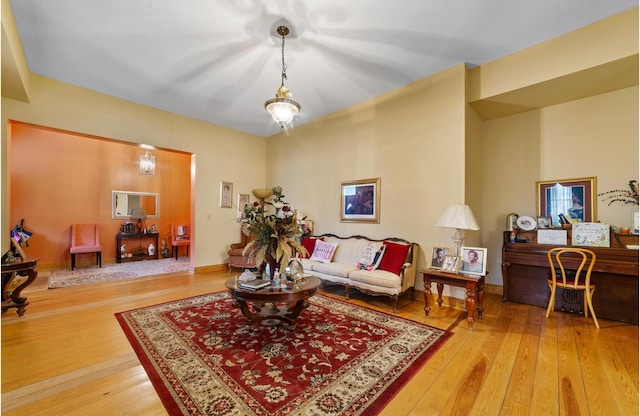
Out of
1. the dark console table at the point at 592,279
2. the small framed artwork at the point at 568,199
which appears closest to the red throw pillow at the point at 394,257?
the dark console table at the point at 592,279

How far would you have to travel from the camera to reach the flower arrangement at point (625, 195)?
10.9 ft

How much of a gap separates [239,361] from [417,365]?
1.54 meters

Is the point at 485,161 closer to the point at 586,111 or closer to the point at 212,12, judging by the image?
the point at 586,111

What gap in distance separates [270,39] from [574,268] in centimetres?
467

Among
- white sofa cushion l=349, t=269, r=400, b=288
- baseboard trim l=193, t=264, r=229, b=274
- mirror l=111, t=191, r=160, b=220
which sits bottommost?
baseboard trim l=193, t=264, r=229, b=274

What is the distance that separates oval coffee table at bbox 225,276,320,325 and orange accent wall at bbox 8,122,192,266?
421 cm

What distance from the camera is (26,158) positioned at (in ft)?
19.4

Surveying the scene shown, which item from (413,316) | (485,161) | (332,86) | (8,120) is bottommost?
(413,316)

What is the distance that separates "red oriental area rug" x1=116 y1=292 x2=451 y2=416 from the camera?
182cm

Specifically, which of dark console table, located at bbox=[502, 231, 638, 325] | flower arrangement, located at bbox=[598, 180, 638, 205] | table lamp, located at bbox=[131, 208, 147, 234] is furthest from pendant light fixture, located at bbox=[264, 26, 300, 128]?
table lamp, located at bbox=[131, 208, 147, 234]

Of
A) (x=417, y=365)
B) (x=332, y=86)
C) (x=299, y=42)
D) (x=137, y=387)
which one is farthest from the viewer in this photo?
(x=332, y=86)

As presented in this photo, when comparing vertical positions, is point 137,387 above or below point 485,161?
below

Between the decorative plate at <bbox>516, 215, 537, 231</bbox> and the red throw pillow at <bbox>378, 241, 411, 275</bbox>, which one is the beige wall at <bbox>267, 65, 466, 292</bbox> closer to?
the red throw pillow at <bbox>378, 241, 411, 275</bbox>

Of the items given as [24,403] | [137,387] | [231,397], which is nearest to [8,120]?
[24,403]
